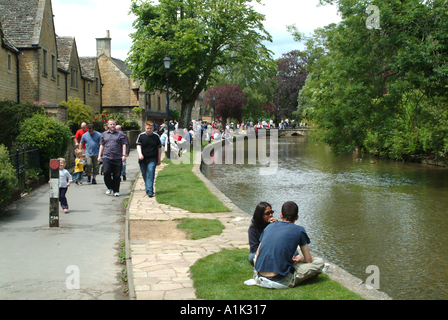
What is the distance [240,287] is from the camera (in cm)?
489

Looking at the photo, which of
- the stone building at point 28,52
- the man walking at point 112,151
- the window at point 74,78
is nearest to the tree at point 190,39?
the window at point 74,78

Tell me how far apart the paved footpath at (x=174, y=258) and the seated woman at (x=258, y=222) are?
0.85 metres

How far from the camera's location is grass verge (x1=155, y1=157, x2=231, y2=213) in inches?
396

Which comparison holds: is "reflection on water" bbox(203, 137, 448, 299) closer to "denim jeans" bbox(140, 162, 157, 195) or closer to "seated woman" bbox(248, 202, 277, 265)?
"seated woman" bbox(248, 202, 277, 265)

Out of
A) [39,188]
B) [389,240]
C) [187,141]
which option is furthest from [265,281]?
[187,141]

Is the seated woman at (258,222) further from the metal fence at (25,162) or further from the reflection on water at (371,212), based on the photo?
the metal fence at (25,162)

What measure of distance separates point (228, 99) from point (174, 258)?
63.1m

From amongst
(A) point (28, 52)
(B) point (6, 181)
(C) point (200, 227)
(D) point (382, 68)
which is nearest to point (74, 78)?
(A) point (28, 52)

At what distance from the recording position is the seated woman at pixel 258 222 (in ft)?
18.5

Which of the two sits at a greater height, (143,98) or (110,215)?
(143,98)

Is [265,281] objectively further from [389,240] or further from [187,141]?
[187,141]

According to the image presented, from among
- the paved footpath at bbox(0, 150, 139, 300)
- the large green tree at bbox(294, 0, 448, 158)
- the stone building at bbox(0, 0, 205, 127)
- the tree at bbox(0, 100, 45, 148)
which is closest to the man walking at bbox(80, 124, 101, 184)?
the paved footpath at bbox(0, 150, 139, 300)
